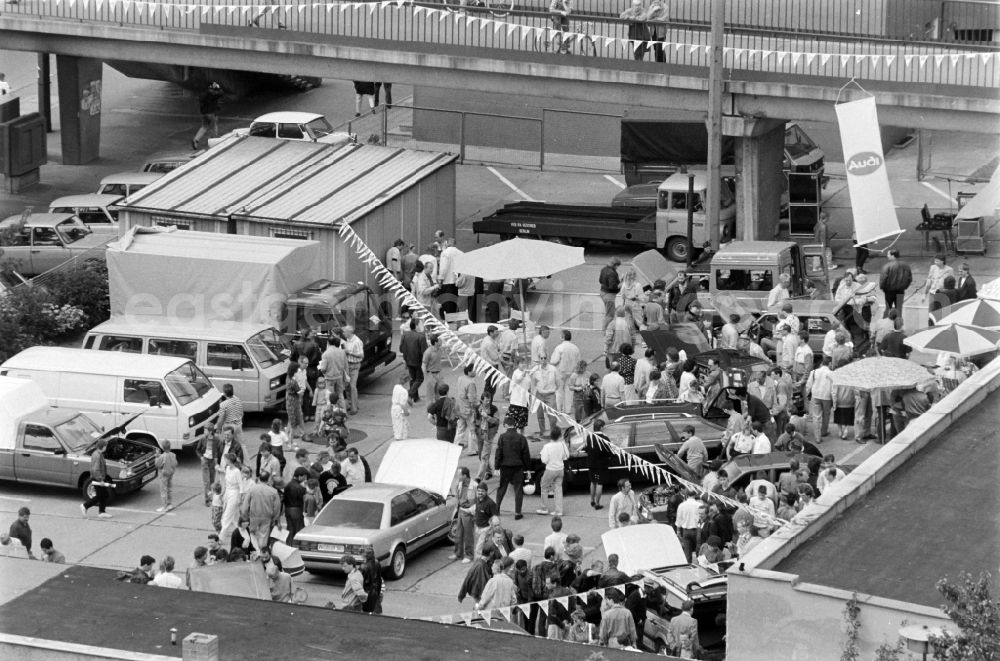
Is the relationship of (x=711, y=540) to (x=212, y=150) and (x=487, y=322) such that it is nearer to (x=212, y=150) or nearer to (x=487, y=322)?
(x=487, y=322)

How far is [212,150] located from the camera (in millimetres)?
36812

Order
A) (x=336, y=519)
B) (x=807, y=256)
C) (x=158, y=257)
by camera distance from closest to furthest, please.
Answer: (x=336, y=519) → (x=158, y=257) → (x=807, y=256)

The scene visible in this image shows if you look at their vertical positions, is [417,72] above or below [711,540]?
above

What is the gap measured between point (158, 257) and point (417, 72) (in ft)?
32.1

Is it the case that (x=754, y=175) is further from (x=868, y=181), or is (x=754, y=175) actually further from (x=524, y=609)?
(x=524, y=609)

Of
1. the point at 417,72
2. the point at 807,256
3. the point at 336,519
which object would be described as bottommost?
the point at 336,519

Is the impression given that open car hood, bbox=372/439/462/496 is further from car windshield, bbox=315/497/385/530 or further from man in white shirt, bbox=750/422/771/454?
man in white shirt, bbox=750/422/771/454

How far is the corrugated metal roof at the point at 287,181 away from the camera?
3391 centimetres

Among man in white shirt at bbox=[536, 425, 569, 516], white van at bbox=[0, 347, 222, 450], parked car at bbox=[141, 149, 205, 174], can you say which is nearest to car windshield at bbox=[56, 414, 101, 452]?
white van at bbox=[0, 347, 222, 450]

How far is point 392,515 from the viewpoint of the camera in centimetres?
2367

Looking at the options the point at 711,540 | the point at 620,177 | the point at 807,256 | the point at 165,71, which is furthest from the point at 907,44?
the point at 165,71

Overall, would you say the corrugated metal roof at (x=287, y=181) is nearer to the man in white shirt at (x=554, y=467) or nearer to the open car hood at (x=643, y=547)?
the man in white shirt at (x=554, y=467)

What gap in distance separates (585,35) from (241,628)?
867 inches

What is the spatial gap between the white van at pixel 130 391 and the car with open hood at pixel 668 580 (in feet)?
26.6
